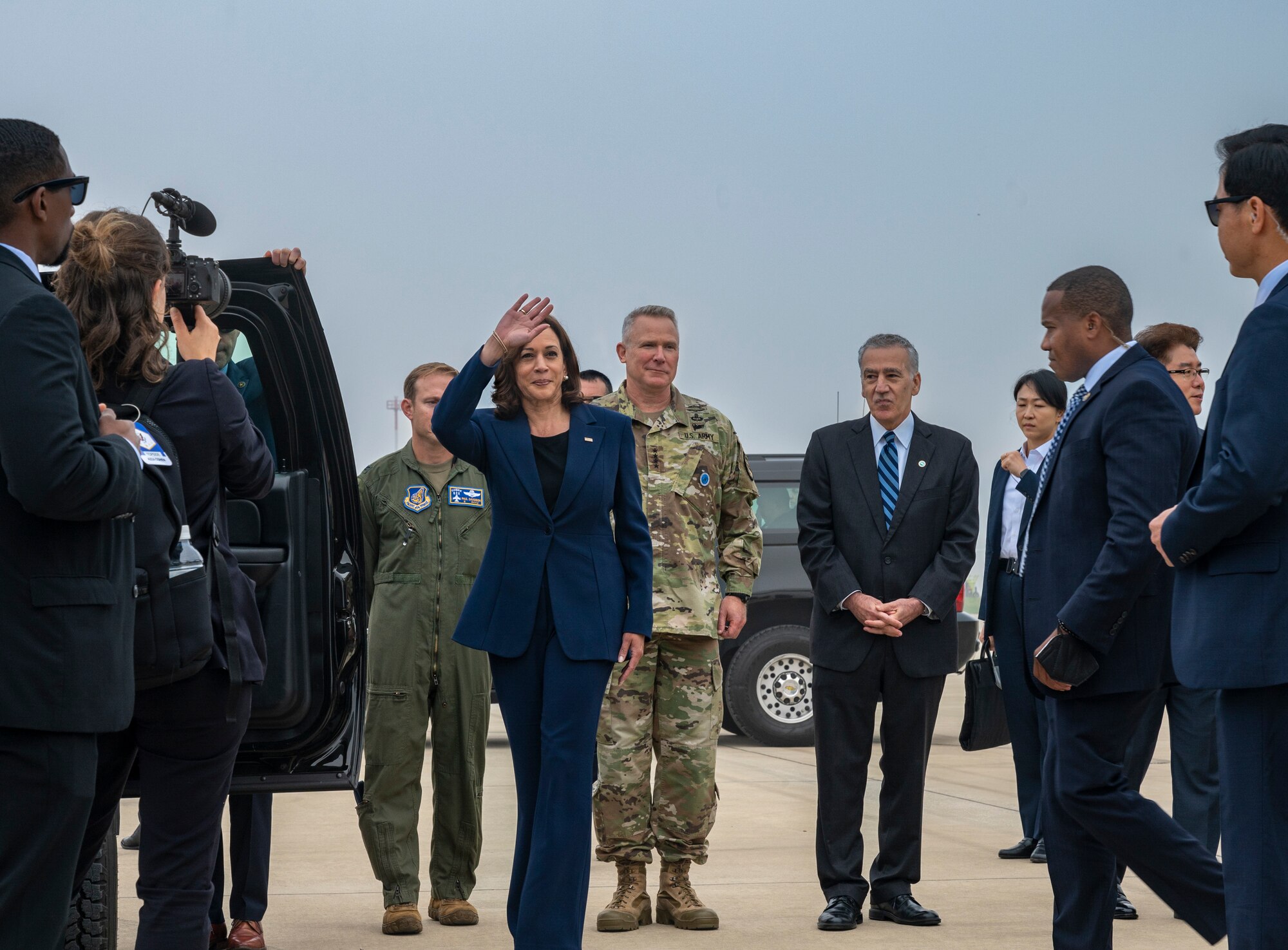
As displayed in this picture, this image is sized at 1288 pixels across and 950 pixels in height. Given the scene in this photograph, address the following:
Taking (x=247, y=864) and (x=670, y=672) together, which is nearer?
(x=247, y=864)

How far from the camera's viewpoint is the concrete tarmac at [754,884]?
4.82 metres

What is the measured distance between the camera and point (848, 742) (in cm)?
534

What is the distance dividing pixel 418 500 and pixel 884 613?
1.74m

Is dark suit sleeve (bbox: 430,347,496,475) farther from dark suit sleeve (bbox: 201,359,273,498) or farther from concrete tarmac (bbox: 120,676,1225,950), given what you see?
concrete tarmac (bbox: 120,676,1225,950)

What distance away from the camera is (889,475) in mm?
5512

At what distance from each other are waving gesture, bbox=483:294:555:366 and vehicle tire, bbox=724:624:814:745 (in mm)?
6683

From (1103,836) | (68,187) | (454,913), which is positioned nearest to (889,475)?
(1103,836)

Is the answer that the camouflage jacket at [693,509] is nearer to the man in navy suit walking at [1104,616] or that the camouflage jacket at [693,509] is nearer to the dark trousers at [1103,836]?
the man in navy suit walking at [1104,616]

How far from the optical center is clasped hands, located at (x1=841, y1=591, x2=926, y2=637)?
207 inches

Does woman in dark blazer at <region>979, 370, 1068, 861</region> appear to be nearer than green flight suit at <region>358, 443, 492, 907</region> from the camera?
No

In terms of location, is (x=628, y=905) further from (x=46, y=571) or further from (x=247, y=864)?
(x=46, y=571)

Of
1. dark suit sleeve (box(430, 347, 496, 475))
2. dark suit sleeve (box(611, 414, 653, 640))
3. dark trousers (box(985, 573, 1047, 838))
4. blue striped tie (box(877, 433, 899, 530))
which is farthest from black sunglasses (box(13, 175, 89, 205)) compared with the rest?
dark trousers (box(985, 573, 1047, 838))

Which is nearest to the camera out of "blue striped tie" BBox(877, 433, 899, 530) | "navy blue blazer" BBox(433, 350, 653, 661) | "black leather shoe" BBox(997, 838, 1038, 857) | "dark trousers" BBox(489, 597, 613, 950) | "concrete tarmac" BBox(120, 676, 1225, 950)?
"dark trousers" BBox(489, 597, 613, 950)

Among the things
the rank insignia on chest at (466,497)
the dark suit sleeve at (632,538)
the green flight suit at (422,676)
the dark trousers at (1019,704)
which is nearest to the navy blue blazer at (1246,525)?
the dark suit sleeve at (632,538)
